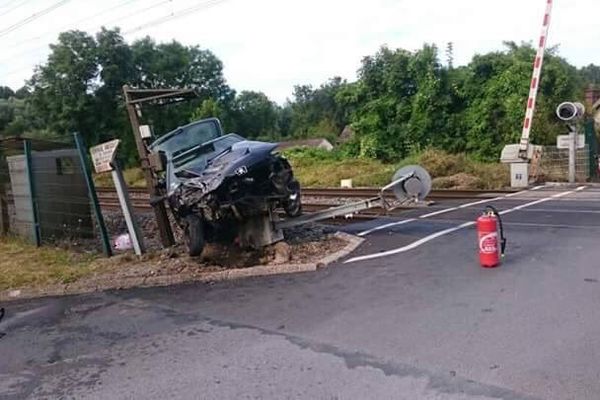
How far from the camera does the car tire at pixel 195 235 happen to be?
878 cm

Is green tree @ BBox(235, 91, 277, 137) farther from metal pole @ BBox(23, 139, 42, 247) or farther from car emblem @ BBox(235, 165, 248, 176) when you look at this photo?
car emblem @ BBox(235, 165, 248, 176)

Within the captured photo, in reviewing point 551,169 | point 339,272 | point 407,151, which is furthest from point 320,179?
point 339,272

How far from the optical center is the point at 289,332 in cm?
553

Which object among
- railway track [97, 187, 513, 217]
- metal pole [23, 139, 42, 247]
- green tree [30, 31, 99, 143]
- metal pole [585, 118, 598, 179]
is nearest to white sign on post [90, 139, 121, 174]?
metal pole [23, 139, 42, 247]

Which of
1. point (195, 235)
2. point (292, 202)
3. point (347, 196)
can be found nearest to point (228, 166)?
point (195, 235)

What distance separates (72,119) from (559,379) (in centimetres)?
4872

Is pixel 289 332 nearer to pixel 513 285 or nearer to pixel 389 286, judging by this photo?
pixel 389 286

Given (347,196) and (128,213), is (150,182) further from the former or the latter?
(347,196)

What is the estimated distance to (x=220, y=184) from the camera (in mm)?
8297

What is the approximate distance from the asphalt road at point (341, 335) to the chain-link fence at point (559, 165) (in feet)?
39.0

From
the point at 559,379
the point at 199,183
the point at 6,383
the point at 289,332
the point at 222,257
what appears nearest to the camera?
the point at 559,379

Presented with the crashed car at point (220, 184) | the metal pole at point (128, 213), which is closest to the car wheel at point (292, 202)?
the crashed car at point (220, 184)

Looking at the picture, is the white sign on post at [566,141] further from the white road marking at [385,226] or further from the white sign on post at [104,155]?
the white sign on post at [104,155]

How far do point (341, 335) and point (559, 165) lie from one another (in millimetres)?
17615
